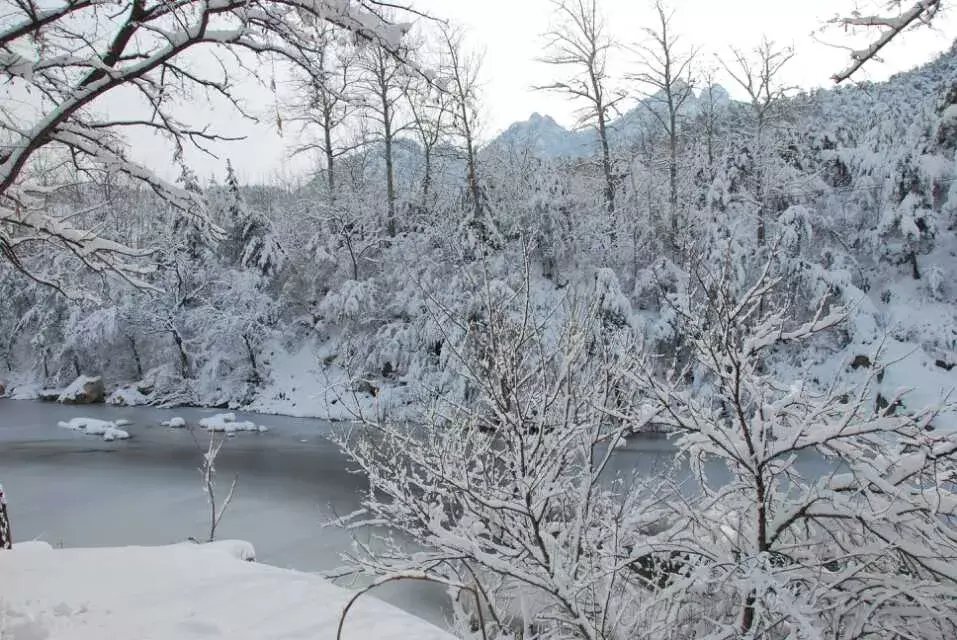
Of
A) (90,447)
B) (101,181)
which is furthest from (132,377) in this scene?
(101,181)

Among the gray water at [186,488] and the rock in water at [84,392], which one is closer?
the gray water at [186,488]

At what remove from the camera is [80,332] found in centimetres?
2292

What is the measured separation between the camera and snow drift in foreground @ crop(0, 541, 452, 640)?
9.39 ft

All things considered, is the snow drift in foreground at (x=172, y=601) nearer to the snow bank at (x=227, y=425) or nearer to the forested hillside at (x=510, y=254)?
the forested hillside at (x=510, y=254)

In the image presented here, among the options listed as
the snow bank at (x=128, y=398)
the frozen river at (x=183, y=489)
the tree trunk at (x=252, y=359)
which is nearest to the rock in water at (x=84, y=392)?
the snow bank at (x=128, y=398)

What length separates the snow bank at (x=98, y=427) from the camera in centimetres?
1658

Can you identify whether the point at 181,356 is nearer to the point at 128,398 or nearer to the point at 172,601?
the point at 128,398

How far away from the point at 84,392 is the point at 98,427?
6490mm

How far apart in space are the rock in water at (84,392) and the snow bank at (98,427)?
4.33m

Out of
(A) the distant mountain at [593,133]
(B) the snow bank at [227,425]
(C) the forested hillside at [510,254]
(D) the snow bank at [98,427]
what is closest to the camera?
(C) the forested hillside at [510,254]

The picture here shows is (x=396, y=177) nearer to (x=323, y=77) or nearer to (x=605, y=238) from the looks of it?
(x=605, y=238)

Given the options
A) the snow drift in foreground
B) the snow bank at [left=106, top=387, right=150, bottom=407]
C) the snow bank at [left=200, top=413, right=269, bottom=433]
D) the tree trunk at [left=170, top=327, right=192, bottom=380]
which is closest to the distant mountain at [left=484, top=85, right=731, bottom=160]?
the snow bank at [left=200, top=413, right=269, bottom=433]

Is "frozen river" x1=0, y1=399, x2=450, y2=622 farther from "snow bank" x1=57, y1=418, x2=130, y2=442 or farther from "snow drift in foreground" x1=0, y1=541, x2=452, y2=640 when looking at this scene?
"snow drift in foreground" x1=0, y1=541, x2=452, y2=640

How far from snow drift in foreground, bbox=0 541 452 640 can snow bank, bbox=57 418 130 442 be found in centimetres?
1450
